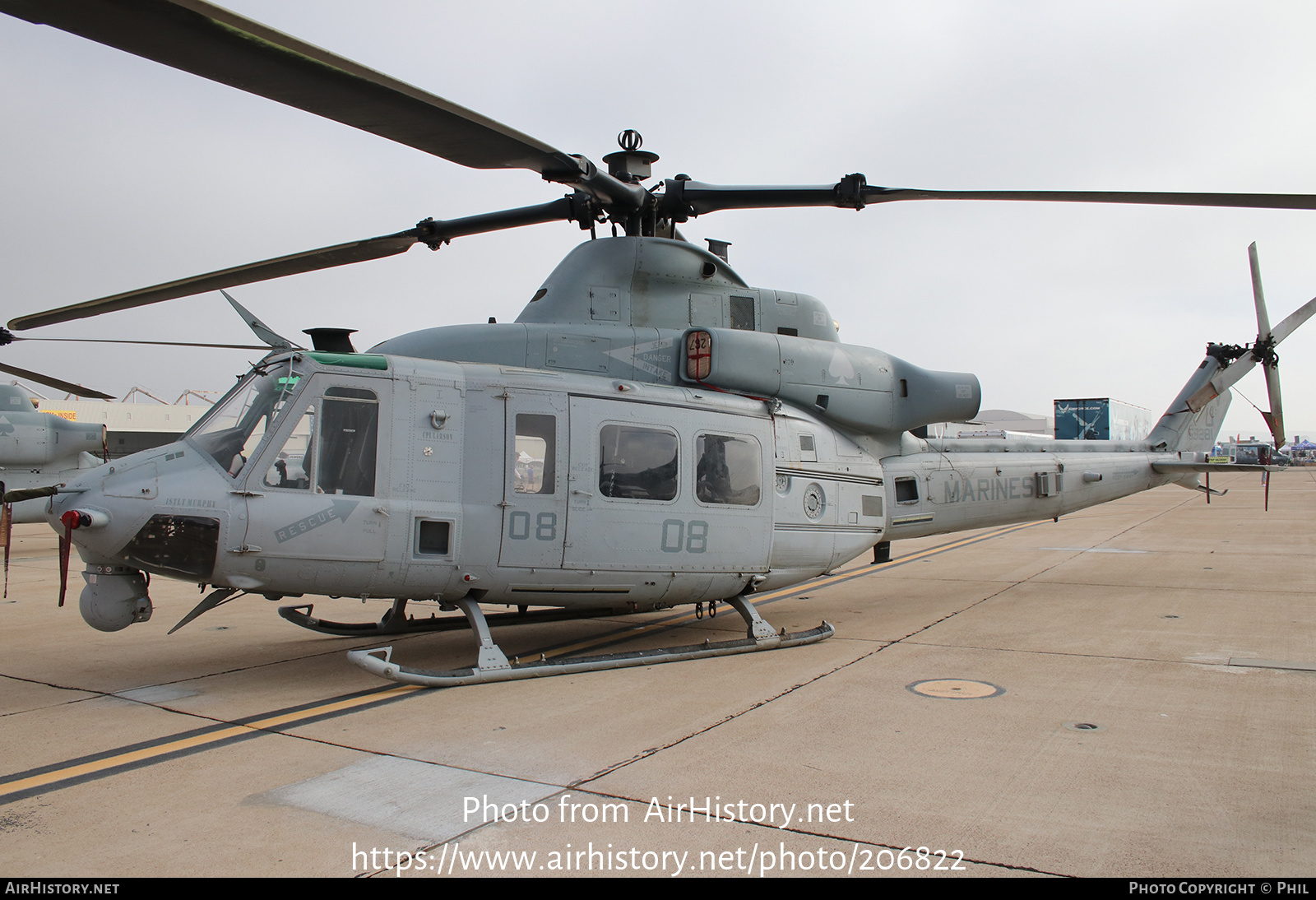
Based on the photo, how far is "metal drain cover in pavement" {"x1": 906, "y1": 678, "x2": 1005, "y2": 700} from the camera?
5953 mm

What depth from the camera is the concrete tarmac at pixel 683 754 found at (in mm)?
3443

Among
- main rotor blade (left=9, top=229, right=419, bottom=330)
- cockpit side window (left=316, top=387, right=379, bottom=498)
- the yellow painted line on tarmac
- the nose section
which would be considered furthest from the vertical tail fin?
the nose section

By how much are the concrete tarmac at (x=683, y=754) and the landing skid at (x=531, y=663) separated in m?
0.10

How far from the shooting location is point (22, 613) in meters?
9.60

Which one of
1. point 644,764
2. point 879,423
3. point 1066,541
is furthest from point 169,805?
point 1066,541

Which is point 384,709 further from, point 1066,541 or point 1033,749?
point 1066,541

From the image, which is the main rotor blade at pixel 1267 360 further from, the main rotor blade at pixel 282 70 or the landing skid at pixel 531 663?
the main rotor blade at pixel 282 70

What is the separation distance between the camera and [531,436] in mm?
6695

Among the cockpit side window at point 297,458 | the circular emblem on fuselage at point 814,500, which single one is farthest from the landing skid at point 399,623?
the circular emblem on fuselage at point 814,500

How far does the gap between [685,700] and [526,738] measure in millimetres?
1323

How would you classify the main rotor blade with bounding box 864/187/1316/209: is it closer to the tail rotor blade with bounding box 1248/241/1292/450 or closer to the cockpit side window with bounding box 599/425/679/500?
the cockpit side window with bounding box 599/425/679/500

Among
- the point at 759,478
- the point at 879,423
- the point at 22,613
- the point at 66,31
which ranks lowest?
the point at 22,613

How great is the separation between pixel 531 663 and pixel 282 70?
4399 millimetres

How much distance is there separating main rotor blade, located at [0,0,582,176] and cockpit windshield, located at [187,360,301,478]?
1.95 metres
